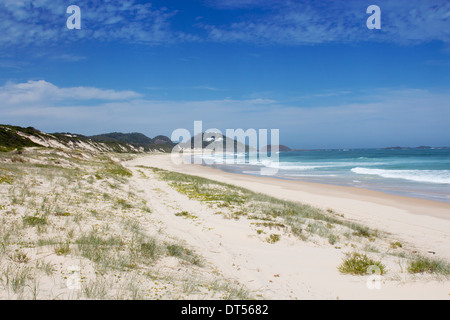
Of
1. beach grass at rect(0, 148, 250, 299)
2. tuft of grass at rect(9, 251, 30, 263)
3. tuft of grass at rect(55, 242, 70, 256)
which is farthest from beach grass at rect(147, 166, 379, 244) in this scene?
tuft of grass at rect(9, 251, 30, 263)

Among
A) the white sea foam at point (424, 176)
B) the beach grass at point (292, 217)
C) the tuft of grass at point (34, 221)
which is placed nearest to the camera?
the tuft of grass at point (34, 221)

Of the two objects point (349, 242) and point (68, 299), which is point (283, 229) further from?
point (68, 299)

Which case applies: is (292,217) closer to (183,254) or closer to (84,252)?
(183,254)

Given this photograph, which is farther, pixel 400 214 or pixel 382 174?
pixel 382 174

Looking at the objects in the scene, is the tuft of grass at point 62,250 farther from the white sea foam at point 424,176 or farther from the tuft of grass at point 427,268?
the white sea foam at point 424,176

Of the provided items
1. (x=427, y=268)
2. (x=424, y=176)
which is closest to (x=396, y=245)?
(x=427, y=268)

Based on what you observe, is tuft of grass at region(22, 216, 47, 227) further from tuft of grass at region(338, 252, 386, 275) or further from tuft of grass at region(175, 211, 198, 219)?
tuft of grass at region(338, 252, 386, 275)

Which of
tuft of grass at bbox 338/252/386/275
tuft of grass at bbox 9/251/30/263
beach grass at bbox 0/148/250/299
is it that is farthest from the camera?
tuft of grass at bbox 338/252/386/275

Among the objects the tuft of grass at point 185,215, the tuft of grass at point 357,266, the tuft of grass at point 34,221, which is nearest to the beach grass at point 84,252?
the tuft of grass at point 34,221

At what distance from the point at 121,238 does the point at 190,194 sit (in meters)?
8.94

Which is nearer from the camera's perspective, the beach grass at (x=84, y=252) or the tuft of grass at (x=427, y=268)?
the beach grass at (x=84, y=252)

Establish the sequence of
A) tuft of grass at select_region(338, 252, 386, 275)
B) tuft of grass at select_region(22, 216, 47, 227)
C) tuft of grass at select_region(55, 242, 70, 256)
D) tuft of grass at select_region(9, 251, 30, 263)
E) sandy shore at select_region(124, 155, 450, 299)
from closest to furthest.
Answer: tuft of grass at select_region(9, 251, 30, 263) → sandy shore at select_region(124, 155, 450, 299) → tuft of grass at select_region(55, 242, 70, 256) → tuft of grass at select_region(338, 252, 386, 275) → tuft of grass at select_region(22, 216, 47, 227)

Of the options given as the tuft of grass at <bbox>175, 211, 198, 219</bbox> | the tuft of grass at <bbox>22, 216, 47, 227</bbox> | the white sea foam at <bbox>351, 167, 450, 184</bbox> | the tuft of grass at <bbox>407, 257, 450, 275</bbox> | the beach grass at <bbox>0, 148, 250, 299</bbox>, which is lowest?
the white sea foam at <bbox>351, 167, 450, 184</bbox>
